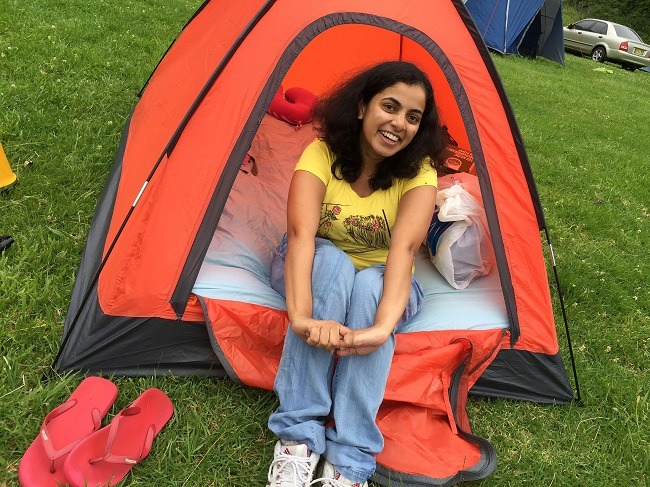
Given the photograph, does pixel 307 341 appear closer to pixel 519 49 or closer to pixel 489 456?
pixel 489 456

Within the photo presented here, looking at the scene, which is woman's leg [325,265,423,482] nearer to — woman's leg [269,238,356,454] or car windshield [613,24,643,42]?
woman's leg [269,238,356,454]

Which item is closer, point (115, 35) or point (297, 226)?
point (297, 226)

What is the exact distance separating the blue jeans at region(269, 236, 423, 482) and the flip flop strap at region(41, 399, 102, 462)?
55cm

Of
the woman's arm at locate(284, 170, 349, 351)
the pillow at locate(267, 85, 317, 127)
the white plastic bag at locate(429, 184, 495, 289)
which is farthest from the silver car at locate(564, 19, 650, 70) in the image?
the woman's arm at locate(284, 170, 349, 351)

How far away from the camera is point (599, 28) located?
15.2 meters

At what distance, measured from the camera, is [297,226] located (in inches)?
79.1

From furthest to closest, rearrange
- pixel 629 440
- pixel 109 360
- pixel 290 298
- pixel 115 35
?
pixel 115 35, pixel 629 440, pixel 109 360, pixel 290 298

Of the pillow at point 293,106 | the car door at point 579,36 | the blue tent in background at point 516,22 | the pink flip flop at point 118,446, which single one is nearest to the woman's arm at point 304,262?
the pink flip flop at point 118,446

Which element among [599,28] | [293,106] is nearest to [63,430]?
[293,106]

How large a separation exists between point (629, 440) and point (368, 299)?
1221mm

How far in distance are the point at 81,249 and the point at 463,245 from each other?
1750 mm

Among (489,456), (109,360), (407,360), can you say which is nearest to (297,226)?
(407,360)

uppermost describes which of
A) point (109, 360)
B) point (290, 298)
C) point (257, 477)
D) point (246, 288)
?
point (290, 298)

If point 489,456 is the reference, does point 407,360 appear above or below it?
above
